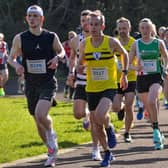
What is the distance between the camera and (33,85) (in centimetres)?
945

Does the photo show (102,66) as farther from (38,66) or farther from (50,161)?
(50,161)

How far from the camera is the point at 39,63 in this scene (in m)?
9.35

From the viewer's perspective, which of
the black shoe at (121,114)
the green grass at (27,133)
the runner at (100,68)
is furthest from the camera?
the black shoe at (121,114)

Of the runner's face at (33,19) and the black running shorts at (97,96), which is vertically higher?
the runner's face at (33,19)

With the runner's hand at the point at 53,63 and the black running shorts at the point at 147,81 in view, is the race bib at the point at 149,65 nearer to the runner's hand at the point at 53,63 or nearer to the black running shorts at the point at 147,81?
the black running shorts at the point at 147,81

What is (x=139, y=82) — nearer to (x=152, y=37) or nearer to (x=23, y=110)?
(x=152, y=37)

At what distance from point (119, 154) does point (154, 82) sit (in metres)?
1.42

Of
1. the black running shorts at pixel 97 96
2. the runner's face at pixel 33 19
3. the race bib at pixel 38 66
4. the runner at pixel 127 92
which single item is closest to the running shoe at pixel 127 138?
the runner at pixel 127 92

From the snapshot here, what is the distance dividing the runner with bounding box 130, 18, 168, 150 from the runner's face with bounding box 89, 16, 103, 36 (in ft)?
5.81

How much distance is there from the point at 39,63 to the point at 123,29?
261 cm

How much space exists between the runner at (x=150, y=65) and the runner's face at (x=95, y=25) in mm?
1772

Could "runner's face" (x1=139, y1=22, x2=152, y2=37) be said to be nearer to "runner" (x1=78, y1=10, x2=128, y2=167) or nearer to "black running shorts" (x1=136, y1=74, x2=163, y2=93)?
"black running shorts" (x1=136, y1=74, x2=163, y2=93)

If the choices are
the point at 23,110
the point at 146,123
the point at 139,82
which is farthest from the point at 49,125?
the point at 23,110

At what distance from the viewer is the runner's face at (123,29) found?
11508mm
